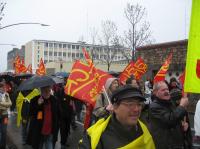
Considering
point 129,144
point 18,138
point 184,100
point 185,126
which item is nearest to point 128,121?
point 129,144

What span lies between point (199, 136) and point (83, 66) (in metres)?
2.13

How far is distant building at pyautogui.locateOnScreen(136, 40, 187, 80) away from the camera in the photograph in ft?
71.6

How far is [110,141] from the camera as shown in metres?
3.22

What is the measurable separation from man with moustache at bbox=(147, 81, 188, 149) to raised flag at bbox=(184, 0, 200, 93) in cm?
66

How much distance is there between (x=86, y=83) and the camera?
22.1ft

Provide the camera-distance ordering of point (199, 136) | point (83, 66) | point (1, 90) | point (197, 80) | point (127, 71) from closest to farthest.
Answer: point (197, 80) < point (199, 136) < point (83, 66) < point (1, 90) < point (127, 71)

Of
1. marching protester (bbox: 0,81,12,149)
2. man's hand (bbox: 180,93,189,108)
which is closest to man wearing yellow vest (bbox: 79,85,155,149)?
man's hand (bbox: 180,93,189,108)

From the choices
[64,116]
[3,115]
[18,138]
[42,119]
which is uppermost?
[42,119]

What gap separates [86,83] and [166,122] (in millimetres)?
2517

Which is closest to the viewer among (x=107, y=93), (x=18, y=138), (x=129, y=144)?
(x=129, y=144)

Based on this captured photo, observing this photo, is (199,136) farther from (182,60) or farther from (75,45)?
(75,45)

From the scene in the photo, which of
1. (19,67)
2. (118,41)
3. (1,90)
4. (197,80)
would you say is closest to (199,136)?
(197,80)

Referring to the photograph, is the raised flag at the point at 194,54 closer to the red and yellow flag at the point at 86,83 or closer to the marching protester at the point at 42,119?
the red and yellow flag at the point at 86,83

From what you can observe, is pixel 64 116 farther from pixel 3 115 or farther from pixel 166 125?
pixel 166 125
